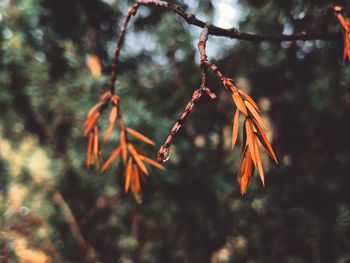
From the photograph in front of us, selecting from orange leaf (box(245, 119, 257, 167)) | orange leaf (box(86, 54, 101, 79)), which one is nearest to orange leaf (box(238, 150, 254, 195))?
orange leaf (box(245, 119, 257, 167))

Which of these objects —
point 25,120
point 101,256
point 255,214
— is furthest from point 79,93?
point 255,214

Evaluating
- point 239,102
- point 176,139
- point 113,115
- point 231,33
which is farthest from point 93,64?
point 239,102

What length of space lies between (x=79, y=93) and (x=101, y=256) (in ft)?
2.45

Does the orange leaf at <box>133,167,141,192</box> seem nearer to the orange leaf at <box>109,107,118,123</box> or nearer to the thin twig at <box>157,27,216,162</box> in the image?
the orange leaf at <box>109,107,118,123</box>

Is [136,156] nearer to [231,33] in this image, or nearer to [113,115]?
[113,115]

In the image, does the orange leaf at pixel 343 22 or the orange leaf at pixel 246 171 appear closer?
the orange leaf at pixel 246 171

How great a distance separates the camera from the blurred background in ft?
3.51

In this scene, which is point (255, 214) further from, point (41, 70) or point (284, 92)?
point (41, 70)

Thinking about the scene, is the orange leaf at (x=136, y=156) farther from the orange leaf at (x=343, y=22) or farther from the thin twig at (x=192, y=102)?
the orange leaf at (x=343, y=22)

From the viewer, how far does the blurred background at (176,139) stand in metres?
1.07

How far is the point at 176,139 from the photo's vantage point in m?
1.17

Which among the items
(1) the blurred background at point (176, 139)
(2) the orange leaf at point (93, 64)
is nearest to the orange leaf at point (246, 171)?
(1) the blurred background at point (176, 139)

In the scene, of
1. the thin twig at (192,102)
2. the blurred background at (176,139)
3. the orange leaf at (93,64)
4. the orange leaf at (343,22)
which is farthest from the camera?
the orange leaf at (93,64)

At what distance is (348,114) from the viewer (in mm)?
1112
